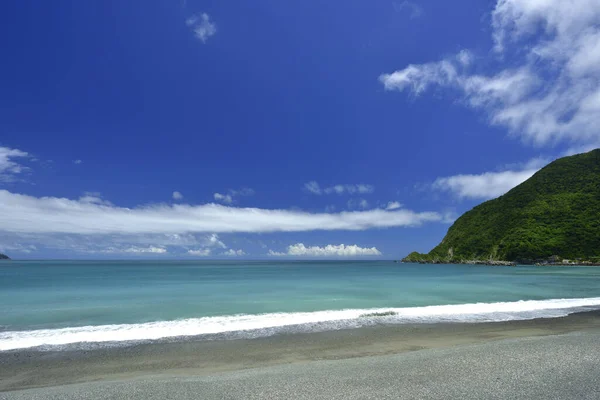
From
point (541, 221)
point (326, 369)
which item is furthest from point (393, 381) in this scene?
point (541, 221)

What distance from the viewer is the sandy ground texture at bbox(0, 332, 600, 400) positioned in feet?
20.2

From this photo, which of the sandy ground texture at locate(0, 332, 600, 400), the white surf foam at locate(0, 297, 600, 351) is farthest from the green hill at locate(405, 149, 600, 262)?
the sandy ground texture at locate(0, 332, 600, 400)

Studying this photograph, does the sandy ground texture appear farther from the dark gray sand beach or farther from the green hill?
the green hill

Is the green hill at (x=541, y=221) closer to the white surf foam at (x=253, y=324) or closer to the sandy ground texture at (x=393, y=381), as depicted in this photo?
the white surf foam at (x=253, y=324)

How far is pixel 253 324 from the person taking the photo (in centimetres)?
1480

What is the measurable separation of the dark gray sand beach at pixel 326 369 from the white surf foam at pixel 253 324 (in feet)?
5.22

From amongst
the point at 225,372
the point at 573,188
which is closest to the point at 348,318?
the point at 225,372

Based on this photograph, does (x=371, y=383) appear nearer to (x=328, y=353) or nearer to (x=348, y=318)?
(x=328, y=353)

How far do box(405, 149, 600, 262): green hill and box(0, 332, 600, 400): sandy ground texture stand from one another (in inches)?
4484

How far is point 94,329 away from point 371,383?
42.0 ft

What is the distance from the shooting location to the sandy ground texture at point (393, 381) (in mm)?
6172

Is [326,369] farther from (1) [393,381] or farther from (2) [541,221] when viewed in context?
(2) [541,221]

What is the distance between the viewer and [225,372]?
26.7 feet

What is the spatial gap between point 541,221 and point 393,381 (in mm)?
125666
